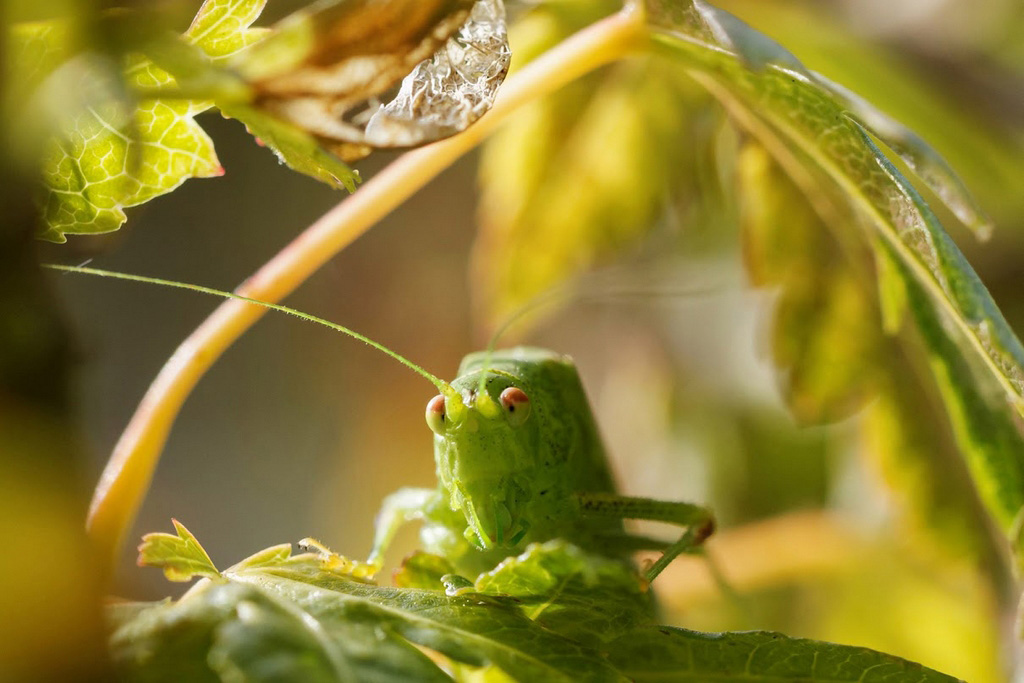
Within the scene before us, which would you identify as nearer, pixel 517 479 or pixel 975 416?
pixel 975 416

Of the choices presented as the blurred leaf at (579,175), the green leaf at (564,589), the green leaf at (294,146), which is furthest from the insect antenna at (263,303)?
the blurred leaf at (579,175)

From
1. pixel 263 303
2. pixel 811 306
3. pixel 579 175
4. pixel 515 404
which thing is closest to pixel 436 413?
pixel 515 404

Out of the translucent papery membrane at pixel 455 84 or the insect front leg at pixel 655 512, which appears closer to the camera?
the translucent papery membrane at pixel 455 84

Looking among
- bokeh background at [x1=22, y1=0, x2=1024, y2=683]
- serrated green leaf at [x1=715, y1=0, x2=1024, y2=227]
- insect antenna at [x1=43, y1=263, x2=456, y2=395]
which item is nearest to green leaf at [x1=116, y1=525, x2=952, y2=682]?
bokeh background at [x1=22, y1=0, x2=1024, y2=683]

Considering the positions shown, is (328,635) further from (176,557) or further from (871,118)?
(871,118)

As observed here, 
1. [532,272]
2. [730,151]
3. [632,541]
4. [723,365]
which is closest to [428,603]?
[632,541]

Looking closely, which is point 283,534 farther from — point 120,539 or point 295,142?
point 295,142

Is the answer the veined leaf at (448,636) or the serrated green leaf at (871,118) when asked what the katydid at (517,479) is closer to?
the veined leaf at (448,636)
